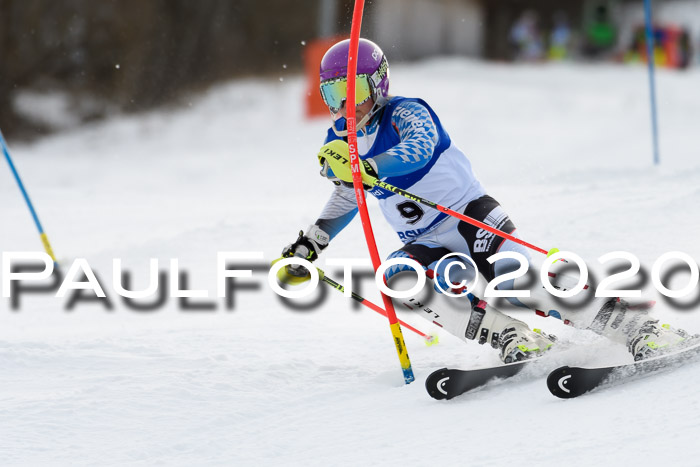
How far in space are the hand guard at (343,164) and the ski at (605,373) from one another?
935 mm

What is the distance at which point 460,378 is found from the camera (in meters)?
3.15

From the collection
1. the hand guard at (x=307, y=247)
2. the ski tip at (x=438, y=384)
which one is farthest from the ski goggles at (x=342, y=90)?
the ski tip at (x=438, y=384)

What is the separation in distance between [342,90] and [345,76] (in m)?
0.06

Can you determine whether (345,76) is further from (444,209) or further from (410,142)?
(444,209)

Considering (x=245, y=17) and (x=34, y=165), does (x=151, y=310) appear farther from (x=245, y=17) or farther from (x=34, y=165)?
(x=245, y=17)

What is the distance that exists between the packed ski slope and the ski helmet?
1.17 meters

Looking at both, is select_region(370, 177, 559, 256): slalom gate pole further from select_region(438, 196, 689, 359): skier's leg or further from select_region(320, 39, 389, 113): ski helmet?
select_region(320, 39, 389, 113): ski helmet

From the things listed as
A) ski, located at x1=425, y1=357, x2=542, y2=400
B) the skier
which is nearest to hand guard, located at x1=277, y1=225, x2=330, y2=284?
the skier

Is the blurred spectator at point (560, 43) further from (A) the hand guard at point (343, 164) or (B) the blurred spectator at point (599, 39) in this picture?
(A) the hand guard at point (343, 164)

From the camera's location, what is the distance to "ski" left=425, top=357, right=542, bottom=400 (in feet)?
10.3

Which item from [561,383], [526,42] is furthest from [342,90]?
[526,42]

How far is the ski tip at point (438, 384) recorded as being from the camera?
10.2ft

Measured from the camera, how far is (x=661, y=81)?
17375mm

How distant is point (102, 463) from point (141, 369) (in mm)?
972
